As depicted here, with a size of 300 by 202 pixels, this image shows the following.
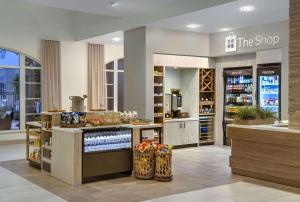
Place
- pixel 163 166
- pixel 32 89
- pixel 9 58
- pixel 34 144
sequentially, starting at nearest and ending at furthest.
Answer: pixel 163 166
pixel 34 144
pixel 9 58
pixel 32 89

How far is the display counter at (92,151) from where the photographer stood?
6355 mm

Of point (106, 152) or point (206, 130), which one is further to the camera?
point (206, 130)

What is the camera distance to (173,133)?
406 inches

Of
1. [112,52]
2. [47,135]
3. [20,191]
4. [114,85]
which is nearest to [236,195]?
[20,191]

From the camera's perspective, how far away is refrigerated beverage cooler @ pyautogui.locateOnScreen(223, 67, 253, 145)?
33.7 feet

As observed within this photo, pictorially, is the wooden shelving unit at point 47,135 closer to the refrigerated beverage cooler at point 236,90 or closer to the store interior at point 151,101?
the store interior at point 151,101

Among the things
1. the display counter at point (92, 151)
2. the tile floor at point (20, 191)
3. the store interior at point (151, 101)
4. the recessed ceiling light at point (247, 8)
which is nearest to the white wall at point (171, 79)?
the store interior at point (151, 101)

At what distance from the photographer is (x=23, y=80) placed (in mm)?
11977

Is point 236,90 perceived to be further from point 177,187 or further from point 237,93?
point 177,187

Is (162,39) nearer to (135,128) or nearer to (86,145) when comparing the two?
(135,128)

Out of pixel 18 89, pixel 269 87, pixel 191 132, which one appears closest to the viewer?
pixel 269 87

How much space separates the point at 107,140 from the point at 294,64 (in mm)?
3526

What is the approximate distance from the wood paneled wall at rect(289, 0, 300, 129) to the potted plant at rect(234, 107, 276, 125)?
903 mm

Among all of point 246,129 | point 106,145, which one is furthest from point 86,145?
point 246,129
